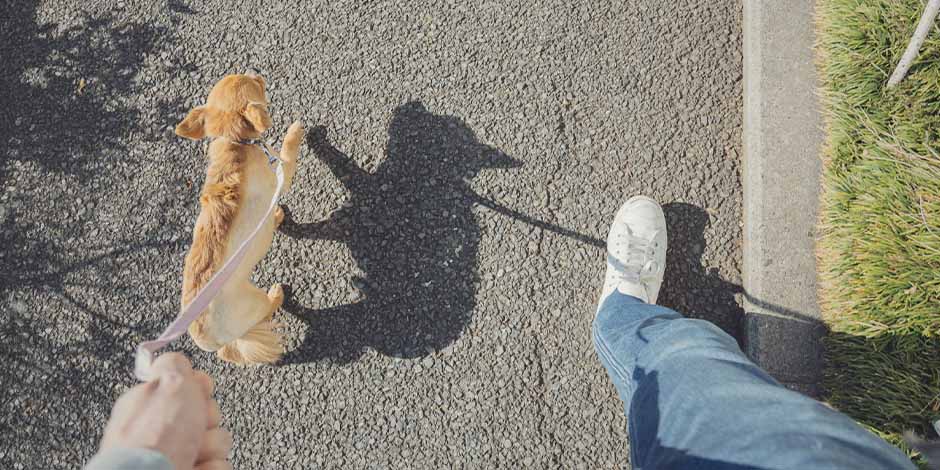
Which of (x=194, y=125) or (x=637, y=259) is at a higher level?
(x=194, y=125)

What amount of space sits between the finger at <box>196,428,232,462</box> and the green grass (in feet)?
8.35

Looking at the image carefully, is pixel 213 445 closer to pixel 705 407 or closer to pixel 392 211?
pixel 705 407

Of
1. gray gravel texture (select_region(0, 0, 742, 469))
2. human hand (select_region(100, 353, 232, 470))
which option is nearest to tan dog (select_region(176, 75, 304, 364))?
gray gravel texture (select_region(0, 0, 742, 469))

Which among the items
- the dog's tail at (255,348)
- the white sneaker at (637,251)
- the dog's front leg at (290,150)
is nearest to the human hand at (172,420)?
the dog's tail at (255,348)

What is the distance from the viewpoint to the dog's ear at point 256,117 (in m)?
2.56

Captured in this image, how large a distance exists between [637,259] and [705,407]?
1.10 m

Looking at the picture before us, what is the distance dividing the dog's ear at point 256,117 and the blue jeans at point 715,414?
1.92 m

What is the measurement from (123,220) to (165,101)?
0.78 m

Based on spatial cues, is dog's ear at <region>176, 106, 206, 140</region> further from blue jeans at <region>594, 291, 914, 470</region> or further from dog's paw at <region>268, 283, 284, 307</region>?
blue jeans at <region>594, 291, 914, 470</region>

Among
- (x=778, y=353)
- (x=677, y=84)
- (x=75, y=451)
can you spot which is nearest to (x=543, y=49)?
(x=677, y=84)

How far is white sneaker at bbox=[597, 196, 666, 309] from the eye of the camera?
273 cm

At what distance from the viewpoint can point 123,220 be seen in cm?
322

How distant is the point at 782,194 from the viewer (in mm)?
2744

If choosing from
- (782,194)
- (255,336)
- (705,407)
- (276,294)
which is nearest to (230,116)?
Result: (276,294)
